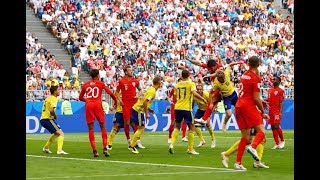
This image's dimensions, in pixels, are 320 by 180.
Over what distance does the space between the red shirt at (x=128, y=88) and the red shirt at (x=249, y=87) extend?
8.04 m

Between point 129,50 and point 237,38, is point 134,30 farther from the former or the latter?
point 237,38

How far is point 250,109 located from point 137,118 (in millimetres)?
8101

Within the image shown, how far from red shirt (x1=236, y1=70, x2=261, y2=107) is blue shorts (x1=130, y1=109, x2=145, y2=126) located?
7468 millimetres

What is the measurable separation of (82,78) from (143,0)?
9.01 m

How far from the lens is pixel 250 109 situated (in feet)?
57.9

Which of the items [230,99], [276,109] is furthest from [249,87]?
[276,109]

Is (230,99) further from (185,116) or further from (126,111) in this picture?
(126,111)

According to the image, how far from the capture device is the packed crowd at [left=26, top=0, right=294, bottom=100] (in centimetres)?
4447

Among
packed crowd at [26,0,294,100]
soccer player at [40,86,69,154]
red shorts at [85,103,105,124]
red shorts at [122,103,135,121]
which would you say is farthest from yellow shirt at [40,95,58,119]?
packed crowd at [26,0,294,100]

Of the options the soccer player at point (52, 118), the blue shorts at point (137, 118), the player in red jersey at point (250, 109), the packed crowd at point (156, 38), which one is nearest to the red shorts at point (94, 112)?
the soccer player at point (52, 118)
